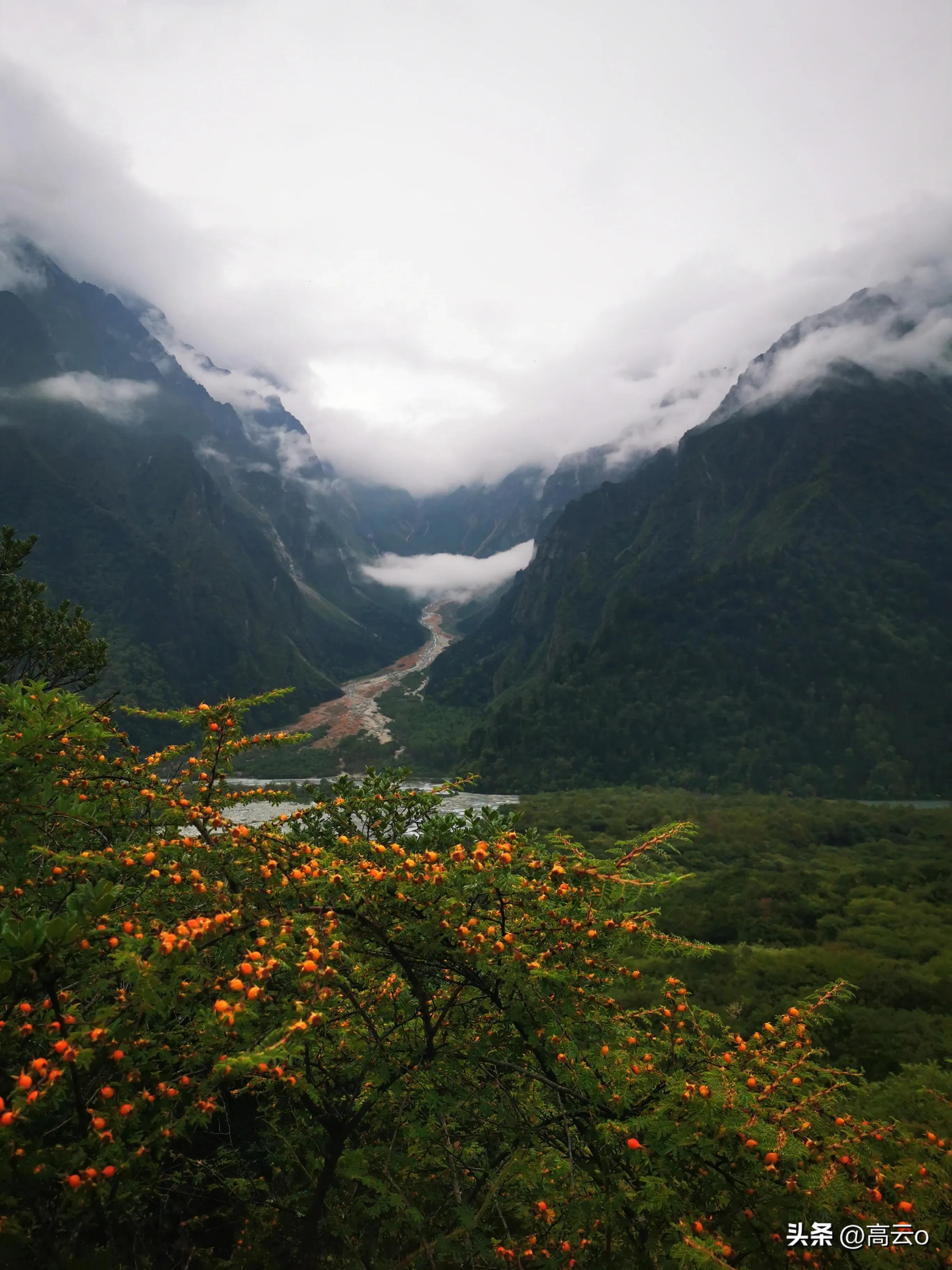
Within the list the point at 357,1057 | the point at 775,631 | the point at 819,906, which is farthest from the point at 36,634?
the point at 775,631

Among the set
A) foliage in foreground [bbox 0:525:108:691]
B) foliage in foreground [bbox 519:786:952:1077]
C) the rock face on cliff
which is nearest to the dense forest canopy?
foliage in foreground [bbox 519:786:952:1077]

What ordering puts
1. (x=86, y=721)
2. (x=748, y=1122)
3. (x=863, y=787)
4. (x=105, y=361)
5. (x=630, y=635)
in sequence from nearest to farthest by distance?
(x=748, y=1122) < (x=86, y=721) < (x=863, y=787) < (x=630, y=635) < (x=105, y=361)

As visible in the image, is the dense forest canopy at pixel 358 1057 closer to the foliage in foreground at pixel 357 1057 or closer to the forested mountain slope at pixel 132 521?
the foliage in foreground at pixel 357 1057

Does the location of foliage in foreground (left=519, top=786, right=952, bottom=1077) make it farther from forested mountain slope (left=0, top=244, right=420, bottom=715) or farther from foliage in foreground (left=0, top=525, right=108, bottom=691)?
forested mountain slope (left=0, top=244, right=420, bottom=715)

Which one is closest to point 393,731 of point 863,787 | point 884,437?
point 863,787

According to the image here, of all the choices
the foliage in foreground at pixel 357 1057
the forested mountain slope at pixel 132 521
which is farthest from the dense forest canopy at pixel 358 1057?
the forested mountain slope at pixel 132 521

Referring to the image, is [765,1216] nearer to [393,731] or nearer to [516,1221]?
[516,1221]
